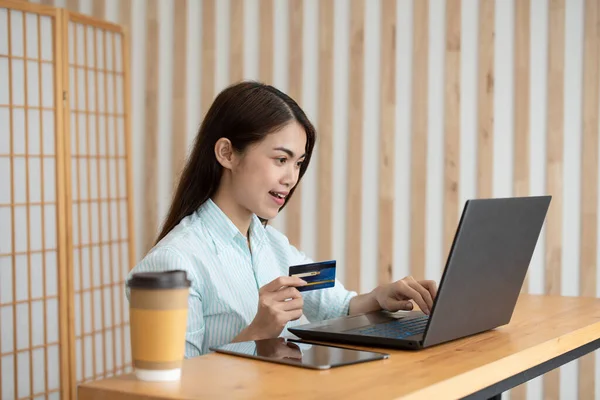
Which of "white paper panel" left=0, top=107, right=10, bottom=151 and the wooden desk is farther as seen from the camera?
"white paper panel" left=0, top=107, right=10, bottom=151

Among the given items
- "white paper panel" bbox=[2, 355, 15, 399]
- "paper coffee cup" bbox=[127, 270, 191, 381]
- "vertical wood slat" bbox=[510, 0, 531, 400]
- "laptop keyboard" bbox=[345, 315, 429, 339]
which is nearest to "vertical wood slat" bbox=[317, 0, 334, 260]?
"vertical wood slat" bbox=[510, 0, 531, 400]

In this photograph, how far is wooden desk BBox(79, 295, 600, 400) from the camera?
1226mm

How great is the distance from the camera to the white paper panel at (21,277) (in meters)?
3.68

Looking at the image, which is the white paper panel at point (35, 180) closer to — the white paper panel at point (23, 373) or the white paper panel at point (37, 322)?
the white paper panel at point (37, 322)

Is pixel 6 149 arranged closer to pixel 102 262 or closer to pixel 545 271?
pixel 102 262

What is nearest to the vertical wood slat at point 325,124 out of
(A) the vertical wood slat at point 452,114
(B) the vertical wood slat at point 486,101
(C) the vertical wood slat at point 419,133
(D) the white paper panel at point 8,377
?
(C) the vertical wood slat at point 419,133

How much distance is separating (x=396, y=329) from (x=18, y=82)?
247 centimetres

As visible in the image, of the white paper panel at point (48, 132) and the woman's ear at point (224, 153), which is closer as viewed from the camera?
the woman's ear at point (224, 153)

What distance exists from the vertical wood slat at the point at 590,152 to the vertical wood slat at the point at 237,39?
159 centimetres

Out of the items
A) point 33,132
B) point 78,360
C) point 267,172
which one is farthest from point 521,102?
point 78,360

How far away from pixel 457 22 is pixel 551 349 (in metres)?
2.30

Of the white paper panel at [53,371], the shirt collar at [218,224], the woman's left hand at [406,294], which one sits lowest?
the white paper panel at [53,371]

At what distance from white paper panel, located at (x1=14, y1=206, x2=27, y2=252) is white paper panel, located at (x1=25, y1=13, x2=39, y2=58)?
67 centimetres

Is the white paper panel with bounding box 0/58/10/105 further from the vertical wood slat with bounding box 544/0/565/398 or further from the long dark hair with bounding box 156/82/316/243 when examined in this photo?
the vertical wood slat with bounding box 544/0/565/398
